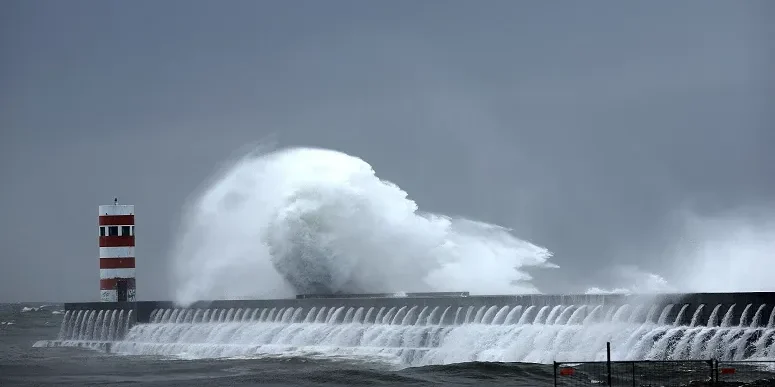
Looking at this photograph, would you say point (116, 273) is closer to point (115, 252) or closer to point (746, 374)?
point (115, 252)

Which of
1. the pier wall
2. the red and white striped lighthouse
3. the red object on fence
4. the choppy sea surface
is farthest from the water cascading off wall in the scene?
the red and white striped lighthouse

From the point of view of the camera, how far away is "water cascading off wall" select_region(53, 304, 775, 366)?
2008 centimetres

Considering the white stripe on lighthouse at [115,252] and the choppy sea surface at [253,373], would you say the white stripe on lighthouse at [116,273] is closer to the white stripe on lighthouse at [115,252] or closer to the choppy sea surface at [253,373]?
the white stripe on lighthouse at [115,252]

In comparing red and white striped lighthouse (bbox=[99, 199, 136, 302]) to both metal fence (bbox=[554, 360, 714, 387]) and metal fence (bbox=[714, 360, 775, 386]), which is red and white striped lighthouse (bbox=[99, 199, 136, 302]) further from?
metal fence (bbox=[714, 360, 775, 386])

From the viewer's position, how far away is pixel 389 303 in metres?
29.5

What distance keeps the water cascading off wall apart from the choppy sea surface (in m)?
1.10

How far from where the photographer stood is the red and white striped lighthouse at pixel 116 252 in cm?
4369

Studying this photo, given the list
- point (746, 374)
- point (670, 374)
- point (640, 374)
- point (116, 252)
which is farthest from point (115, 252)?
point (746, 374)

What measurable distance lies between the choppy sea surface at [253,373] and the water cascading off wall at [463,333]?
110 cm

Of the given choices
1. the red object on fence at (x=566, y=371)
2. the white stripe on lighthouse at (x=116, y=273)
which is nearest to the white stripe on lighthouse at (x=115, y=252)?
the white stripe on lighthouse at (x=116, y=273)

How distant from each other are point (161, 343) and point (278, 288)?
18.8ft

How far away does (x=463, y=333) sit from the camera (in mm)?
25750

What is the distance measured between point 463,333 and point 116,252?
837 inches

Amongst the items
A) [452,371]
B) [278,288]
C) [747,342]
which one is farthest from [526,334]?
[278,288]
